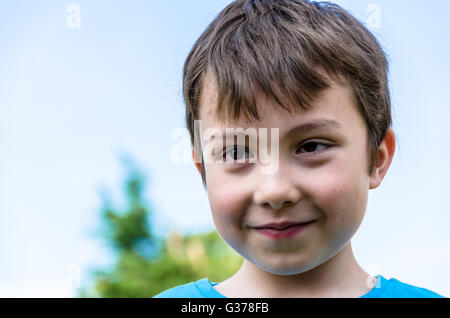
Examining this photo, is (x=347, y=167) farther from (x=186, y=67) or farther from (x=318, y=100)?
(x=186, y=67)

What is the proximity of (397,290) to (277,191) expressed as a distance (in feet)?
2.08

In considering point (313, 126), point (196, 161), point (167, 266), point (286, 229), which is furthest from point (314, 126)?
point (167, 266)

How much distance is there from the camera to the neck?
159 cm

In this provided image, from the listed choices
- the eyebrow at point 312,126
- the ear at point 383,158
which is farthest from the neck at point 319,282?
the eyebrow at point 312,126

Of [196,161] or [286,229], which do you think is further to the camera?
[196,161]

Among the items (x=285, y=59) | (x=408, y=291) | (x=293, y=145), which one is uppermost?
(x=285, y=59)

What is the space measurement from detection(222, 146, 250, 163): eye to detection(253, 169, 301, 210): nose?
10 cm

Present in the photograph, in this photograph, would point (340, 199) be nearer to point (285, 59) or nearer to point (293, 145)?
point (293, 145)

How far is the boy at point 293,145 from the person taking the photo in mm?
1421

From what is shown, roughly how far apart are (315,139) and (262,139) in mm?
155

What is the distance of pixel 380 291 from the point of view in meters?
1.65

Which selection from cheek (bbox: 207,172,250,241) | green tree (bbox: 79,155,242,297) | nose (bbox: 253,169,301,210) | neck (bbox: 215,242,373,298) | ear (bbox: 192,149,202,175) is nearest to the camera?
nose (bbox: 253,169,301,210)

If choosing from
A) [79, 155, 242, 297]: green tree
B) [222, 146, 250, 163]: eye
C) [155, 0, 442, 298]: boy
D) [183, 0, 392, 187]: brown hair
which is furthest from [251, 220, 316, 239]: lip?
[79, 155, 242, 297]: green tree

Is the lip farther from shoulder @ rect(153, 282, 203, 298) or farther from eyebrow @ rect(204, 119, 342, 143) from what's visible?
shoulder @ rect(153, 282, 203, 298)
